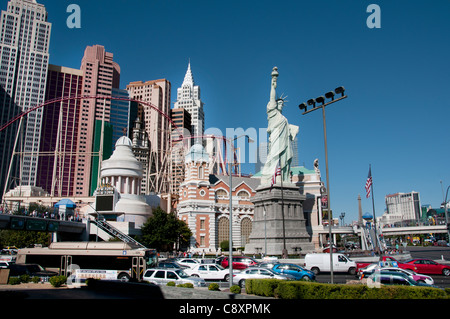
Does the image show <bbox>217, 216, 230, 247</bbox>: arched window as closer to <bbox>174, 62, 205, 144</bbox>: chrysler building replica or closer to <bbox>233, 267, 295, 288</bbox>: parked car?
<bbox>233, 267, 295, 288</bbox>: parked car

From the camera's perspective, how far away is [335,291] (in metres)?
16.0

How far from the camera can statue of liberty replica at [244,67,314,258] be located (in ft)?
182

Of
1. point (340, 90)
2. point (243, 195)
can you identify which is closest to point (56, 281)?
point (340, 90)

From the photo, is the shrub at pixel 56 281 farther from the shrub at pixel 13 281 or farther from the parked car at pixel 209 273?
the parked car at pixel 209 273

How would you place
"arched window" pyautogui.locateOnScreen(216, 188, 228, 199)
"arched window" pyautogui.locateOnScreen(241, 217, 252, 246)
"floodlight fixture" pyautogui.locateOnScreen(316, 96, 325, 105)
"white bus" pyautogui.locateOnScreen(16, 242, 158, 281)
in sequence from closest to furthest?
1. "floodlight fixture" pyautogui.locateOnScreen(316, 96, 325, 105)
2. "white bus" pyautogui.locateOnScreen(16, 242, 158, 281)
3. "arched window" pyautogui.locateOnScreen(241, 217, 252, 246)
4. "arched window" pyautogui.locateOnScreen(216, 188, 228, 199)

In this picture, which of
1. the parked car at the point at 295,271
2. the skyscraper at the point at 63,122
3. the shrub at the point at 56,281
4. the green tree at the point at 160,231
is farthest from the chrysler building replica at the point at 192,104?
the shrub at the point at 56,281

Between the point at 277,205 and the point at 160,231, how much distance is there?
60.0 feet

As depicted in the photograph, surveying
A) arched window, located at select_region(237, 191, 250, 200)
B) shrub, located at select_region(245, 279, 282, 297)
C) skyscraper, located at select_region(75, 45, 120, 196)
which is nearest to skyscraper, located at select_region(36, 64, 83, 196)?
skyscraper, located at select_region(75, 45, 120, 196)

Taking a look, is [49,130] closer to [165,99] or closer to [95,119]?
[95,119]

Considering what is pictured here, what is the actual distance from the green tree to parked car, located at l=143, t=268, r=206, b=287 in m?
32.7

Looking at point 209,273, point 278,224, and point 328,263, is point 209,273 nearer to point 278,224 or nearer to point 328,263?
point 328,263

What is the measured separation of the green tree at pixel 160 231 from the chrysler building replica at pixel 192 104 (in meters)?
122

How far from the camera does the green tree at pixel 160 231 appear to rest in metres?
57.1
